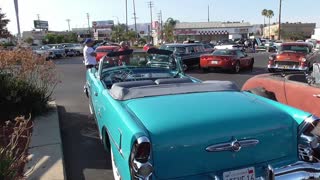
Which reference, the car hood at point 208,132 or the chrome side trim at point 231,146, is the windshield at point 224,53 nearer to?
the car hood at point 208,132

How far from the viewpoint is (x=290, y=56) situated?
16.4 m

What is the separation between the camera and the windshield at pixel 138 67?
6.16 metres

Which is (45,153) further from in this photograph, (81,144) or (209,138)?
(209,138)

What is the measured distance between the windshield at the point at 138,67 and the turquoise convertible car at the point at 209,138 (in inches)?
79.2

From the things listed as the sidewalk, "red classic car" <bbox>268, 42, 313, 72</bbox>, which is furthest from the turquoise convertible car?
"red classic car" <bbox>268, 42, 313, 72</bbox>

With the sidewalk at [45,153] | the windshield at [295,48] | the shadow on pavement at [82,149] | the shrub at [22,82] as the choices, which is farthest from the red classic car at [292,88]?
the windshield at [295,48]

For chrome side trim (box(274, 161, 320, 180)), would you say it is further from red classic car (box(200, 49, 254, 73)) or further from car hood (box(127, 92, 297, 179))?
red classic car (box(200, 49, 254, 73))

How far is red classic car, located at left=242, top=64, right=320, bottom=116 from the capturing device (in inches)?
210

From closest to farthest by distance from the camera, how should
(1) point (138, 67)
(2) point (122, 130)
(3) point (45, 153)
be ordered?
(2) point (122, 130) < (3) point (45, 153) < (1) point (138, 67)

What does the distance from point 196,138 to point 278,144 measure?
833 millimetres

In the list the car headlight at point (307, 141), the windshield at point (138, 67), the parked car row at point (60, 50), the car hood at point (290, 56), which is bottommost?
the parked car row at point (60, 50)

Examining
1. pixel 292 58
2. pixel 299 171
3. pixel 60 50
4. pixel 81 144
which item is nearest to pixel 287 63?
pixel 292 58

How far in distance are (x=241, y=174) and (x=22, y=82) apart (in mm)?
5755

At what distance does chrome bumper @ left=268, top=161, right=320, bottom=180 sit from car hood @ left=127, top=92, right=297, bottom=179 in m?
0.11
